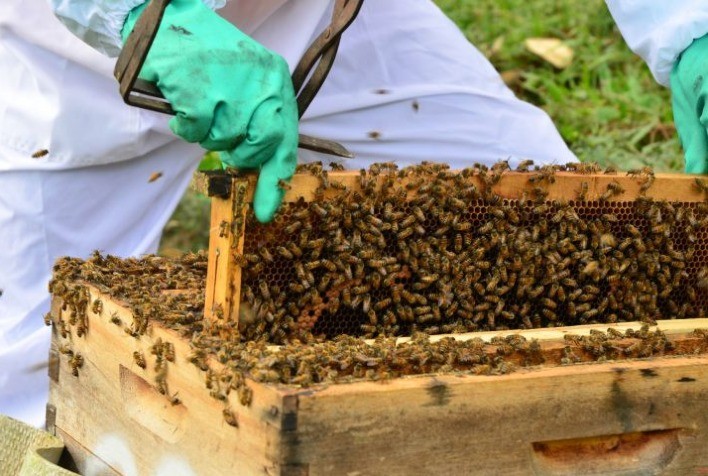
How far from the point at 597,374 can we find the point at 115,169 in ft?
8.25

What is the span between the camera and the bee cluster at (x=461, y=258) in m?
2.83

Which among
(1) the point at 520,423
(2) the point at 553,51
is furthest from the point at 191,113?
(2) the point at 553,51

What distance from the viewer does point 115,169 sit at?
A: 433 centimetres

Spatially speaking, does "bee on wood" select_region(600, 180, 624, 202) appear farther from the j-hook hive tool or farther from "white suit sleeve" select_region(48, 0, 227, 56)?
"white suit sleeve" select_region(48, 0, 227, 56)

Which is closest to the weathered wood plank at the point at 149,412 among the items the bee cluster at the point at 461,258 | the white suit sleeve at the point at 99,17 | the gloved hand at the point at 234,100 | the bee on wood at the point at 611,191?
the bee cluster at the point at 461,258

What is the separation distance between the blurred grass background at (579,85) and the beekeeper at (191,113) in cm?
203

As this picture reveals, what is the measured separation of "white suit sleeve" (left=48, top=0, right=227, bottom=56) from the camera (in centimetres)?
317

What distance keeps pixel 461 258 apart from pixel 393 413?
84 centimetres

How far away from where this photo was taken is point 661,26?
3.58 m

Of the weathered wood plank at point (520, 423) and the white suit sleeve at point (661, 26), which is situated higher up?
the white suit sleeve at point (661, 26)

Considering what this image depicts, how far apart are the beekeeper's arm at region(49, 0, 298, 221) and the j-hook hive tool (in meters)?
0.05

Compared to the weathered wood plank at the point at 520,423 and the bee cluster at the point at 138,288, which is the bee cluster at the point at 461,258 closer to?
the bee cluster at the point at 138,288

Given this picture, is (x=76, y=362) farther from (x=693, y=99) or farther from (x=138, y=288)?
(x=693, y=99)

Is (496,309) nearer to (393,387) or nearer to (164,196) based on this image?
(393,387)
